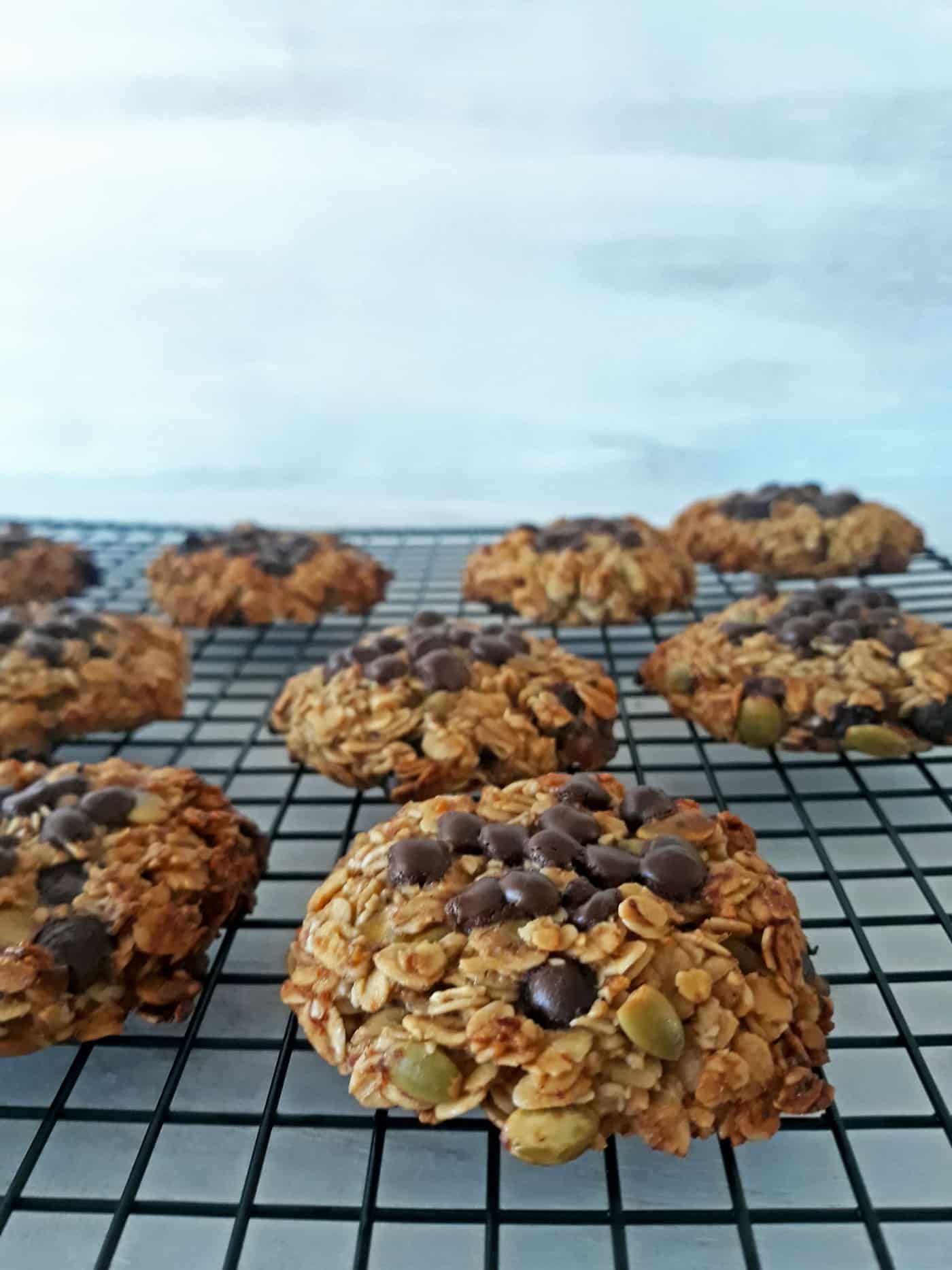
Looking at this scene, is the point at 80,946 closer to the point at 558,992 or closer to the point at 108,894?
the point at 108,894

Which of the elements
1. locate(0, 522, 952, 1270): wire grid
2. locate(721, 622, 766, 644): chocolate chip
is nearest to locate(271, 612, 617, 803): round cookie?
locate(0, 522, 952, 1270): wire grid

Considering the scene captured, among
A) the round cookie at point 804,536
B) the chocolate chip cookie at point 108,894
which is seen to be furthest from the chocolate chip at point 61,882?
the round cookie at point 804,536

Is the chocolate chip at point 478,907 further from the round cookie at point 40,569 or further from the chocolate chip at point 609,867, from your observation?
the round cookie at point 40,569

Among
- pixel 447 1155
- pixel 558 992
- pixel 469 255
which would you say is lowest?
pixel 447 1155

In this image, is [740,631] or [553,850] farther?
[740,631]

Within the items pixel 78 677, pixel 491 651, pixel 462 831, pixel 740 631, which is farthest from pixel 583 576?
pixel 462 831

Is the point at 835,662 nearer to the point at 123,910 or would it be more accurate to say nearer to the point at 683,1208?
the point at 683,1208

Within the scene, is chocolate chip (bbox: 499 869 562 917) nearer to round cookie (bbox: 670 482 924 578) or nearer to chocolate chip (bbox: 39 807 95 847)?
chocolate chip (bbox: 39 807 95 847)

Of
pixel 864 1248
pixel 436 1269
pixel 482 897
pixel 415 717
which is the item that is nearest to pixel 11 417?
pixel 415 717
